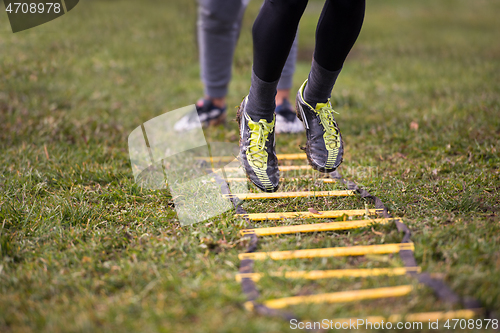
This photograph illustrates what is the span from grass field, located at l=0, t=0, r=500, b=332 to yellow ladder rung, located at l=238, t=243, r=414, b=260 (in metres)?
0.04

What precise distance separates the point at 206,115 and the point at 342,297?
8.36 ft

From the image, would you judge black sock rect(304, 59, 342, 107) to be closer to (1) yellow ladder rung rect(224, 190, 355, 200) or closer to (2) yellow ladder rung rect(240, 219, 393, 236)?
(1) yellow ladder rung rect(224, 190, 355, 200)

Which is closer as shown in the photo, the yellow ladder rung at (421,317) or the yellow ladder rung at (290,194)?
the yellow ladder rung at (421,317)

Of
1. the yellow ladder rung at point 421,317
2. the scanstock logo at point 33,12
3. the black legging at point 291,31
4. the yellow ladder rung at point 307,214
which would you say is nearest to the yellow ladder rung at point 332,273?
the yellow ladder rung at point 421,317

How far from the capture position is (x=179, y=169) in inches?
99.3

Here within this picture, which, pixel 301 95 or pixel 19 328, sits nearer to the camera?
pixel 19 328

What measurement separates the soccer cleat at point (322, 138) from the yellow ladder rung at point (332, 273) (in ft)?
2.38

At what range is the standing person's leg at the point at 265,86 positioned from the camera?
1.69m

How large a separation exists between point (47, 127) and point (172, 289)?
7.75ft

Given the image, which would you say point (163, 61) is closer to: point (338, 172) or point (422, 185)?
point (338, 172)

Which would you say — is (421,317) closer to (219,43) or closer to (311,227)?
(311,227)

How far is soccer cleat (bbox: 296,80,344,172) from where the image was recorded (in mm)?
2012

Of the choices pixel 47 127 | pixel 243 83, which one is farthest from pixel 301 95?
pixel 243 83

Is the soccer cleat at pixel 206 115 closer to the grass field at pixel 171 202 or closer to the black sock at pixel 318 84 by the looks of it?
the grass field at pixel 171 202
